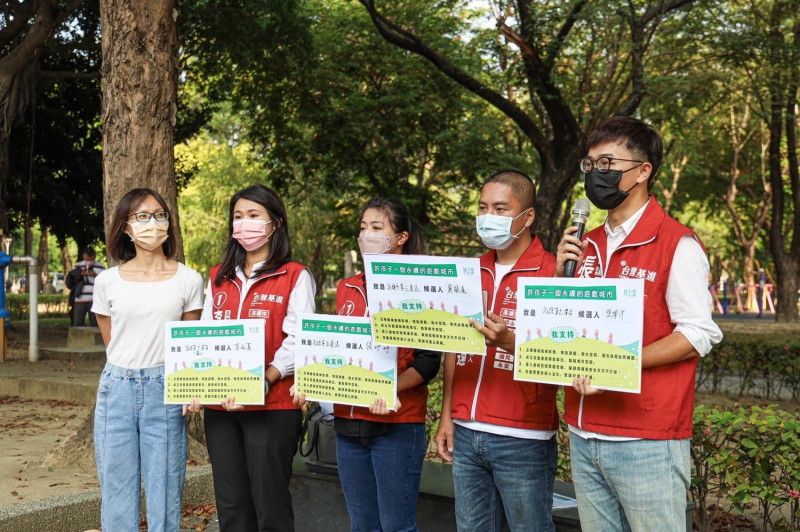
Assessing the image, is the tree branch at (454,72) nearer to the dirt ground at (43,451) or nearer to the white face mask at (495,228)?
the dirt ground at (43,451)

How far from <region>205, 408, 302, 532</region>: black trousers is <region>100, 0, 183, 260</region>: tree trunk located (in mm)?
2775

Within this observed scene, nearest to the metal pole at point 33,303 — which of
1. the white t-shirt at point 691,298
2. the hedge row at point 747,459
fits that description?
the hedge row at point 747,459

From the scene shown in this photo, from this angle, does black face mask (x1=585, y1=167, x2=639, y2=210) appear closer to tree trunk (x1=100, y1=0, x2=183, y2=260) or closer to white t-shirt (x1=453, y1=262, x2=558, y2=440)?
white t-shirt (x1=453, y1=262, x2=558, y2=440)

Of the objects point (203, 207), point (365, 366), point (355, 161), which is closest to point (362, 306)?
point (365, 366)

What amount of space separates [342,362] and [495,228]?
844 mm

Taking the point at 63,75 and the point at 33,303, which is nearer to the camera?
the point at 33,303

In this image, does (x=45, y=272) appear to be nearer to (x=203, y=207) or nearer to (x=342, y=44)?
(x=203, y=207)

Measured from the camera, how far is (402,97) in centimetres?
1720

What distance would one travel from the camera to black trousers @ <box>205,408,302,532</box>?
367 centimetres

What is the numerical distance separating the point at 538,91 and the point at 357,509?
31.6ft

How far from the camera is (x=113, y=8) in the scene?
629cm

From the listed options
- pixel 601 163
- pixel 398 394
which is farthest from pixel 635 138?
pixel 398 394

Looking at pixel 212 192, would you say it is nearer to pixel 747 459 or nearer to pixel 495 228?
pixel 747 459

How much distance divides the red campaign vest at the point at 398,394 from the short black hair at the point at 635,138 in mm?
1180
